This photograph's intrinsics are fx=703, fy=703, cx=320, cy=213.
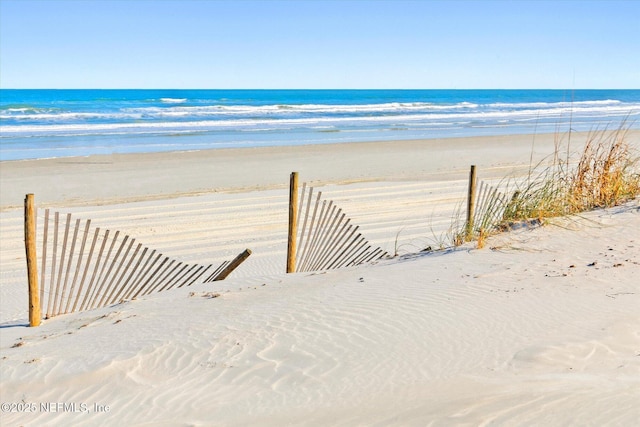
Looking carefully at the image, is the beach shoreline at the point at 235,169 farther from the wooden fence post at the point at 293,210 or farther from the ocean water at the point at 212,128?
the wooden fence post at the point at 293,210

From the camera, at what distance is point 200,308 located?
607cm

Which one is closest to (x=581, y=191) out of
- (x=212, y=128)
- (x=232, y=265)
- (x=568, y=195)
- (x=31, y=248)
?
(x=568, y=195)

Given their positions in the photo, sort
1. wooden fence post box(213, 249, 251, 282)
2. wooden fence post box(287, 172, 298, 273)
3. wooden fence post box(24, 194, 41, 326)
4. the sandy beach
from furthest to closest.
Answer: wooden fence post box(287, 172, 298, 273), wooden fence post box(213, 249, 251, 282), wooden fence post box(24, 194, 41, 326), the sandy beach

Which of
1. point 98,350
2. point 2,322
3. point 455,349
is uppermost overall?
point 455,349

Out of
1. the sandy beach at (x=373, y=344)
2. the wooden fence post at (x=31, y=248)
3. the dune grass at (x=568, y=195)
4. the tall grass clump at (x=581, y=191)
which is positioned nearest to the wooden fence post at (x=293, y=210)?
the sandy beach at (x=373, y=344)

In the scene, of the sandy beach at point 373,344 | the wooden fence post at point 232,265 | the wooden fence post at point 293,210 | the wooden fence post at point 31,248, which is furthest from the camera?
the wooden fence post at point 293,210

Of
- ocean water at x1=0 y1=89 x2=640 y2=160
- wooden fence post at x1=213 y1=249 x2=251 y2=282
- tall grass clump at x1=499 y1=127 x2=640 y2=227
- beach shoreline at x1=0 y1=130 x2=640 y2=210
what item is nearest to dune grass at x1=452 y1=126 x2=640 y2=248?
tall grass clump at x1=499 y1=127 x2=640 y2=227

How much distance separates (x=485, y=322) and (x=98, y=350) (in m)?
2.82

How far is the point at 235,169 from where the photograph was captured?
19.9 metres

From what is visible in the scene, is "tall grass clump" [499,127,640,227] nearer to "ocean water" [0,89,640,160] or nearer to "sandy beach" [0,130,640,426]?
"sandy beach" [0,130,640,426]

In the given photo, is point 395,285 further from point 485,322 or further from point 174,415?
point 174,415

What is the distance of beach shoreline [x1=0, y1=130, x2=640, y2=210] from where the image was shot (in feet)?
53.2

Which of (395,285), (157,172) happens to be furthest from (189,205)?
(395,285)

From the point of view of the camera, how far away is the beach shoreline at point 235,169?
16.2 metres
